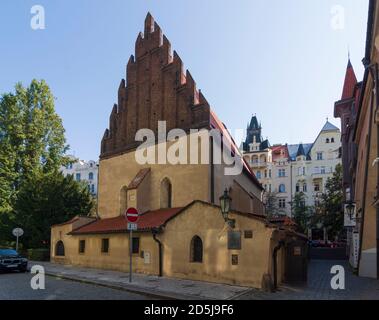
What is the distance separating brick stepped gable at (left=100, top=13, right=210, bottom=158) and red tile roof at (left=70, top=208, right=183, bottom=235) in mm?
4842

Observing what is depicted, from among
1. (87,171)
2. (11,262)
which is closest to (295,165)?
(87,171)

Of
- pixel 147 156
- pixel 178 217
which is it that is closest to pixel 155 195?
pixel 147 156

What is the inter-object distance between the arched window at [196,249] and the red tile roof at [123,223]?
69.5 inches

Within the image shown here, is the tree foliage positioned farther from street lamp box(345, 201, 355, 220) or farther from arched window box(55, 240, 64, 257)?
street lamp box(345, 201, 355, 220)

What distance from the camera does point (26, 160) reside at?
121 ft

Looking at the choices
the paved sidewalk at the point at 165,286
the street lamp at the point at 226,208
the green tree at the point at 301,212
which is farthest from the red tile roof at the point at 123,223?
the green tree at the point at 301,212

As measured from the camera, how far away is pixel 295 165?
2918 inches

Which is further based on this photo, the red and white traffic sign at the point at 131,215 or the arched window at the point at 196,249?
the arched window at the point at 196,249

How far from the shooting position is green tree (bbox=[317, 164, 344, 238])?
51.6 meters

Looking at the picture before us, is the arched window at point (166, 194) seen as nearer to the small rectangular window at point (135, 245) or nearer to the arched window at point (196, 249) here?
the small rectangular window at point (135, 245)

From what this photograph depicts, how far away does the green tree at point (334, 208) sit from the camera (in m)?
51.6

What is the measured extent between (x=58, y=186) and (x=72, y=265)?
387 inches

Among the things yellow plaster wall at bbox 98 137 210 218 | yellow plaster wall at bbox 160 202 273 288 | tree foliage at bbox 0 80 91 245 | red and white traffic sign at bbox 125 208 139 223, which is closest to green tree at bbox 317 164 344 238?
tree foliage at bbox 0 80 91 245
